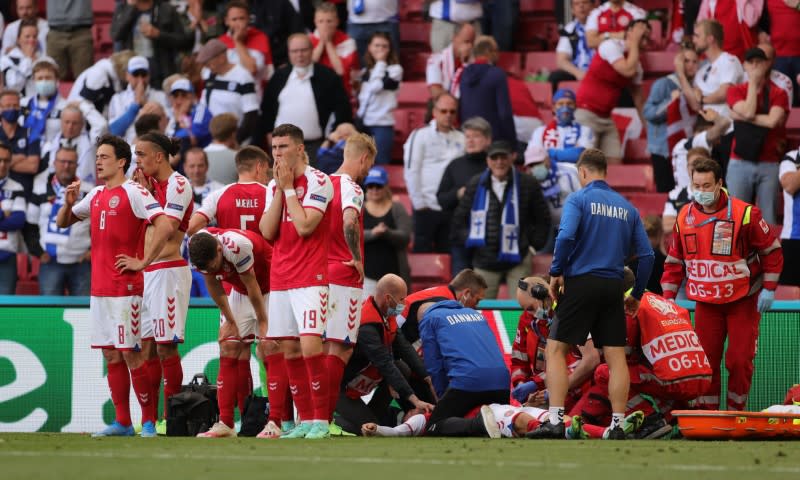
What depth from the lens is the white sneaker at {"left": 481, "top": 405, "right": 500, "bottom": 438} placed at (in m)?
10.2

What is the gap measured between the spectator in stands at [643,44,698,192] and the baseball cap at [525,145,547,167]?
1.74m

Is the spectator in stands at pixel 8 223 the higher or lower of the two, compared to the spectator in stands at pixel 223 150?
lower

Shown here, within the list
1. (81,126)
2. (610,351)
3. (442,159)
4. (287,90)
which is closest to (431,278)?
(442,159)

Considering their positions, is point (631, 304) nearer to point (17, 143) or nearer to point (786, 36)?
point (786, 36)

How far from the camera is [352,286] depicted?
10.2 meters

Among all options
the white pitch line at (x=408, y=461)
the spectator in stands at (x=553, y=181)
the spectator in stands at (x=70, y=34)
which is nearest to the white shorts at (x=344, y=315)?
the white pitch line at (x=408, y=461)

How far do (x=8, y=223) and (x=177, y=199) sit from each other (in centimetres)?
479

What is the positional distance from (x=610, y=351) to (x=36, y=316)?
5.56 meters

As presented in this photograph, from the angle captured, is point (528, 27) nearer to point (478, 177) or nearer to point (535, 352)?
point (478, 177)

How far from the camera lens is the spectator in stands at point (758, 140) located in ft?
45.9

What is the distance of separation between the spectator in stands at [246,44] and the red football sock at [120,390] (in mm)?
6530

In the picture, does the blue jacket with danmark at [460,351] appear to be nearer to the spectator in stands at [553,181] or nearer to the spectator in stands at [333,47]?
the spectator in stands at [553,181]

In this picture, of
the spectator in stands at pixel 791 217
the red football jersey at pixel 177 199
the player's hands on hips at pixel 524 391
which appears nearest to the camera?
the red football jersey at pixel 177 199

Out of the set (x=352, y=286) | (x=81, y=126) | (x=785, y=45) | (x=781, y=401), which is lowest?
(x=781, y=401)
